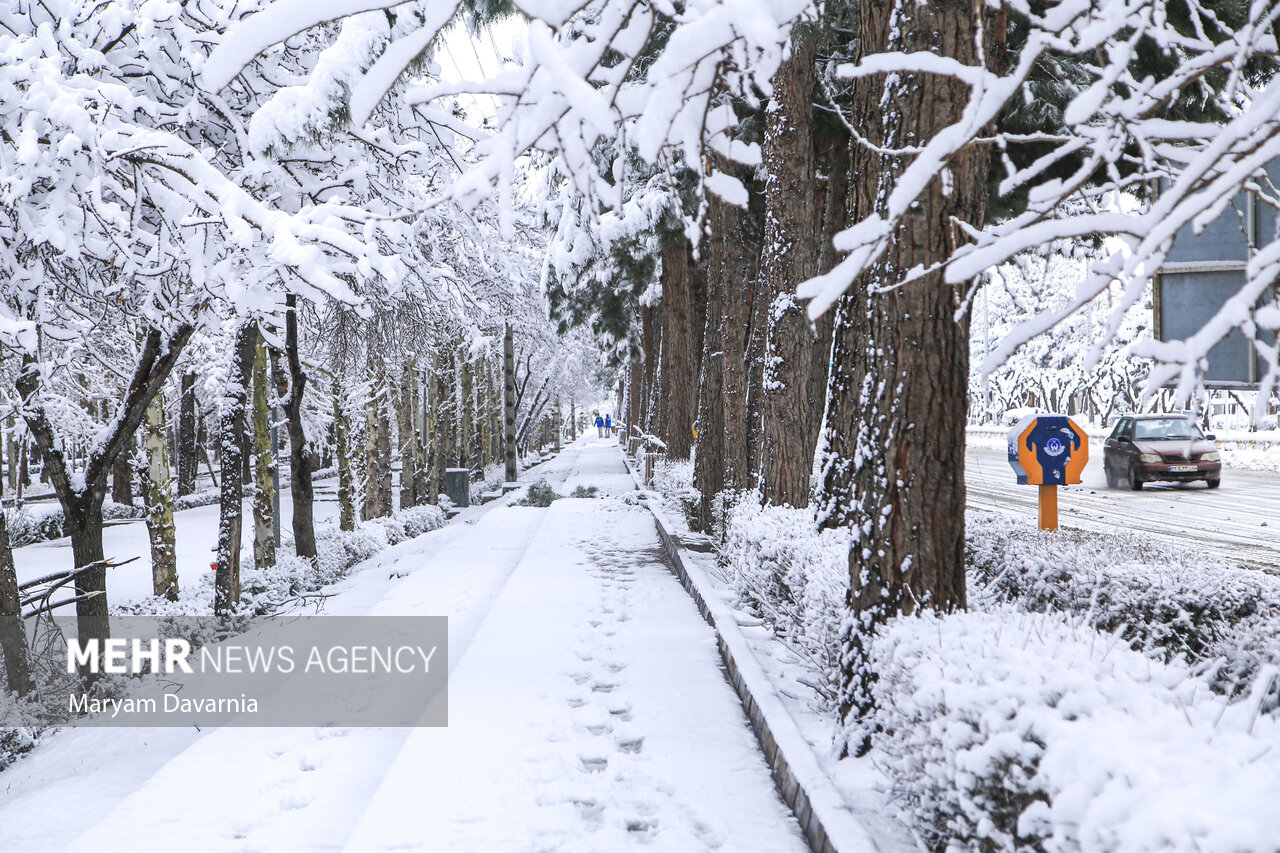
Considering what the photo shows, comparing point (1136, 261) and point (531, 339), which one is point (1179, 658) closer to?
point (1136, 261)

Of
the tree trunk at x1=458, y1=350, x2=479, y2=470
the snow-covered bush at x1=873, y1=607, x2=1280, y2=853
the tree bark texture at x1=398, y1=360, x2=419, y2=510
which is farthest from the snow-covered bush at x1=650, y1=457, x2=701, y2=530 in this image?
the snow-covered bush at x1=873, y1=607, x2=1280, y2=853

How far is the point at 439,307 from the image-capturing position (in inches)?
415

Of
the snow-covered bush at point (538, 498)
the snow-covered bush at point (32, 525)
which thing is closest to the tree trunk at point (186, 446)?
the snow-covered bush at point (32, 525)

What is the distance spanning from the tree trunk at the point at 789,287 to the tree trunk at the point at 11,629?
6150 millimetres

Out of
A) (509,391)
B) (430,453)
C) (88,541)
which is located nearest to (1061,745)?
(88,541)

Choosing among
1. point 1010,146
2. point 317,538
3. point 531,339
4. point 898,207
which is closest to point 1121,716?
point 898,207

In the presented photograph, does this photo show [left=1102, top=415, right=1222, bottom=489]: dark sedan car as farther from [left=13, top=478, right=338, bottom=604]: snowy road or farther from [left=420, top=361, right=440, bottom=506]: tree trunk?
[left=13, top=478, right=338, bottom=604]: snowy road

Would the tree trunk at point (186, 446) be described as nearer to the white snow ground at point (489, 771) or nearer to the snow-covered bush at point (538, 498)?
the snow-covered bush at point (538, 498)

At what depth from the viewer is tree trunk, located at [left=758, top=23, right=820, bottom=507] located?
816cm

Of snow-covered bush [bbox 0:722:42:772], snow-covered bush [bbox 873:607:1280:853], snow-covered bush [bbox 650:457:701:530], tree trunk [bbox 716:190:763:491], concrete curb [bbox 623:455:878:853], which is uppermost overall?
tree trunk [bbox 716:190:763:491]

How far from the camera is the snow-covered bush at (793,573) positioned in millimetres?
4711

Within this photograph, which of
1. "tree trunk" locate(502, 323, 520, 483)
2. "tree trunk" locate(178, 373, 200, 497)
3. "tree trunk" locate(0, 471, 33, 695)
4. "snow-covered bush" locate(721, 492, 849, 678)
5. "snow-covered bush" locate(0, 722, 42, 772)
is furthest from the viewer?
"tree trunk" locate(178, 373, 200, 497)

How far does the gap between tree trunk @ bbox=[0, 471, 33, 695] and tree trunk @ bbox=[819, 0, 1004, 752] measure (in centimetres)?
579

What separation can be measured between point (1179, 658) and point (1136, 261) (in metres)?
1.86
